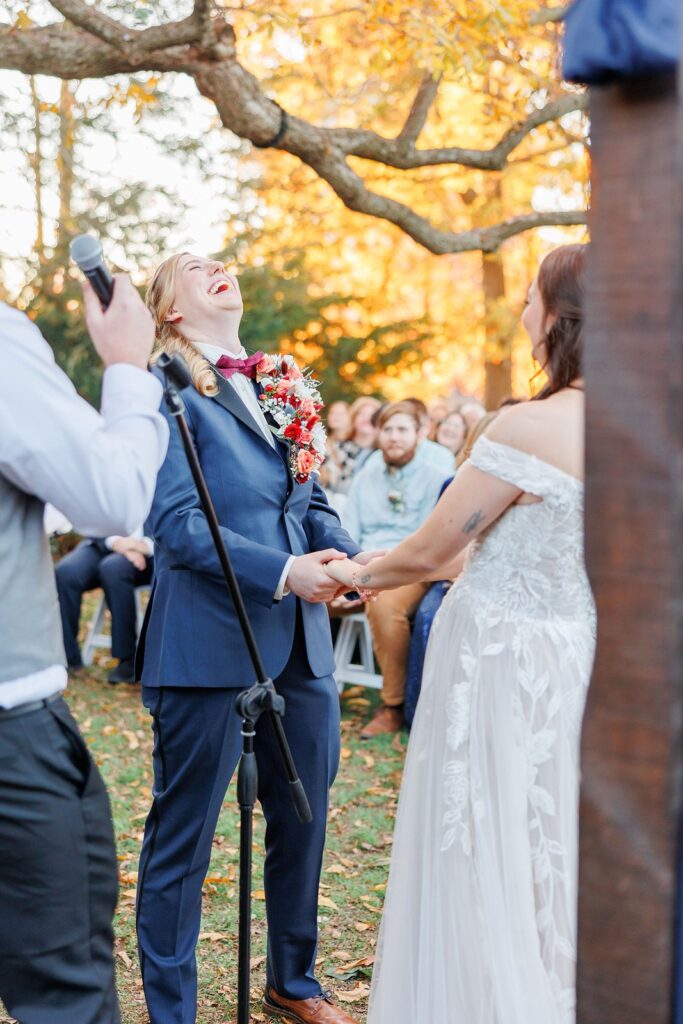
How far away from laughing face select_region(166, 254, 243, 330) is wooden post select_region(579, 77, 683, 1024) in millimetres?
1978

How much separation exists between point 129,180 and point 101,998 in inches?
524

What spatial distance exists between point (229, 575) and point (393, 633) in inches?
201

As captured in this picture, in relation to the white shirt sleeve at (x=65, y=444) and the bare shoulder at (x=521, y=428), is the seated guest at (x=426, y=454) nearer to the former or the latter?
the bare shoulder at (x=521, y=428)

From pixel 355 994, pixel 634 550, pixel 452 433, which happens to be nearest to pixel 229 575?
pixel 634 550

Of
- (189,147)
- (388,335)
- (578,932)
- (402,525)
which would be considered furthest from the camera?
(388,335)

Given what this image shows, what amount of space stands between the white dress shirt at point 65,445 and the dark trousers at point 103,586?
22.4 ft

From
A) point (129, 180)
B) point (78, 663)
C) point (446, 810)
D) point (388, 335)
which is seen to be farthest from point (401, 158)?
point (388, 335)

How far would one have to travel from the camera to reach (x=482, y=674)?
2.93m

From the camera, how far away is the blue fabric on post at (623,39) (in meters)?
1.49

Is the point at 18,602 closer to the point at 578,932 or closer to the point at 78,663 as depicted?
the point at 578,932

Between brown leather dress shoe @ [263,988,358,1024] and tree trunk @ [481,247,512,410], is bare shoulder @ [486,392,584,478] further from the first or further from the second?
tree trunk @ [481,247,512,410]

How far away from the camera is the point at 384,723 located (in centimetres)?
760

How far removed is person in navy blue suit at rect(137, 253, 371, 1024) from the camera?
3.23 m

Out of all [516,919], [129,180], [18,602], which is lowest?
[516,919]
